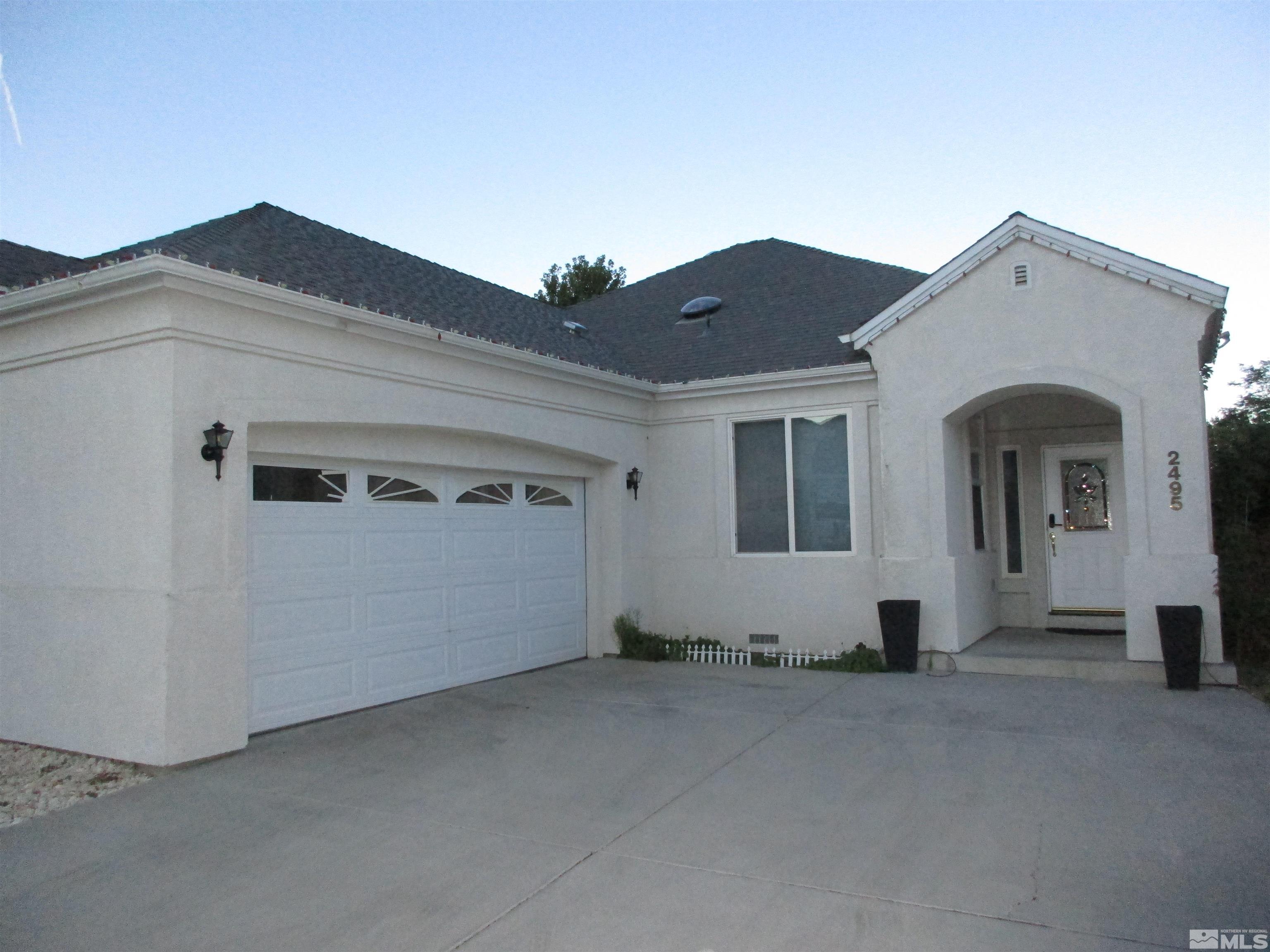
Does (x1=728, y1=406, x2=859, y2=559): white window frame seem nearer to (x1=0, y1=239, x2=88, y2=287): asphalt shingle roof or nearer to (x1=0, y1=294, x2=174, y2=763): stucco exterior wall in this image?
(x1=0, y1=294, x2=174, y2=763): stucco exterior wall

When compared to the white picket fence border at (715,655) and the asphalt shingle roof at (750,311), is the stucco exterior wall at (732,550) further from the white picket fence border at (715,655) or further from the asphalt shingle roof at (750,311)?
the asphalt shingle roof at (750,311)

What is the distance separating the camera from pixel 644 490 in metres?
12.1

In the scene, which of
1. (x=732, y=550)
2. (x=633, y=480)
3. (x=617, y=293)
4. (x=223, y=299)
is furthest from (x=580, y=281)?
(x=223, y=299)

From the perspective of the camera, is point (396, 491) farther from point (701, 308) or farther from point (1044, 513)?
point (1044, 513)

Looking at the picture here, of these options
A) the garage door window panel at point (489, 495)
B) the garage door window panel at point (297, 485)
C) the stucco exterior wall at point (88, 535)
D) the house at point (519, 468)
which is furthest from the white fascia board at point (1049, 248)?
the stucco exterior wall at point (88, 535)

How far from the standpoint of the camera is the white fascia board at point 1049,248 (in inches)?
340

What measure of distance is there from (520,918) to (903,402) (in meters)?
7.87

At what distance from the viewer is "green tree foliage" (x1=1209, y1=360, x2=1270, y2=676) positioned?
8.97 metres

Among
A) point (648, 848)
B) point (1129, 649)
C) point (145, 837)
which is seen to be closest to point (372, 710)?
point (145, 837)

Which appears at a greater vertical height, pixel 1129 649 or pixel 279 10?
pixel 279 10

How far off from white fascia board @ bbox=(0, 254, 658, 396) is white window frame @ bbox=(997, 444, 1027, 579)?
7.52 metres

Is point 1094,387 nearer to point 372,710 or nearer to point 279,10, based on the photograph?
point 372,710

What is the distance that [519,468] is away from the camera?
1016cm

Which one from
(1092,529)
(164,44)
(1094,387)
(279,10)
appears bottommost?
(1092,529)
